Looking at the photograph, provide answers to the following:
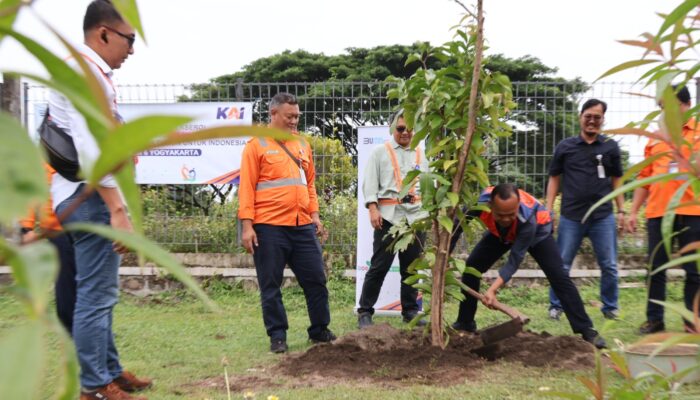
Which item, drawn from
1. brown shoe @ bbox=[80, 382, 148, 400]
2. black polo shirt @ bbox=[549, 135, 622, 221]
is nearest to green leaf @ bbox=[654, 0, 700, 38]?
brown shoe @ bbox=[80, 382, 148, 400]

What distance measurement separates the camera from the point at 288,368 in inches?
153

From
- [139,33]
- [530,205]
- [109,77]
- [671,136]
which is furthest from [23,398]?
[530,205]

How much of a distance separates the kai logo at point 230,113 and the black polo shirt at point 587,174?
3706 millimetres

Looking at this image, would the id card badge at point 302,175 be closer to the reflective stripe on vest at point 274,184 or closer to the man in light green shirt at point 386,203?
the reflective stripe on vest at point 274,184

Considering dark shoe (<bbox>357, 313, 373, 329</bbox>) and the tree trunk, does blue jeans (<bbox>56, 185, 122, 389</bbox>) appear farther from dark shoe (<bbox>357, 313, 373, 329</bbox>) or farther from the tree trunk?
dark shoe (<bbox>357, 313, 373, 329</bbox>)

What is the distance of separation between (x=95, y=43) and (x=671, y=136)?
9.37 feet

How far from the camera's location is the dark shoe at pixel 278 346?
452cm

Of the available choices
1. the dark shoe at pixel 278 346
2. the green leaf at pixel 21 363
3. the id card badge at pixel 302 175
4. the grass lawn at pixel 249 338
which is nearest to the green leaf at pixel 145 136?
the green leaf at pixel 21 363

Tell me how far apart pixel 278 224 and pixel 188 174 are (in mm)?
2743

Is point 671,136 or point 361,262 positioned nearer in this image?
point 671,136

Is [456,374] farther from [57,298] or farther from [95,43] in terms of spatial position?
[95,43]

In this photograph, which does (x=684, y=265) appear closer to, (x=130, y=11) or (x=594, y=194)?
(x=594, y=194)

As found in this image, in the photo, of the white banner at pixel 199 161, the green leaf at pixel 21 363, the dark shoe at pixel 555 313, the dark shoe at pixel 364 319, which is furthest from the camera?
the white banner at pixel 199 161

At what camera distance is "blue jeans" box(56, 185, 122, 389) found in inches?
114
